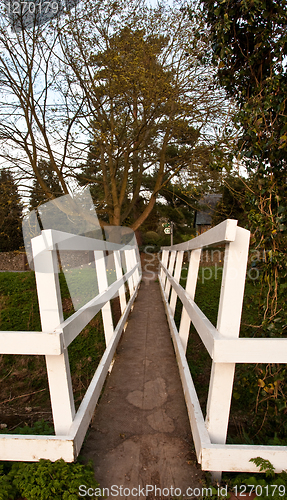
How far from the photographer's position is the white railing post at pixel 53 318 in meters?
1.49

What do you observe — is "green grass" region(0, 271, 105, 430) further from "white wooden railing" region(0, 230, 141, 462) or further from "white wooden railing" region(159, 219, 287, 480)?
"white wooden railing" region(159, 219, 287, 480)

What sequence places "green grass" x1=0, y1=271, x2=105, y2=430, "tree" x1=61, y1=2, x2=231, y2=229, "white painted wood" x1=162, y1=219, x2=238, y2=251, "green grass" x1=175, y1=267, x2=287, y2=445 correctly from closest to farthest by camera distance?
"white painted wood" x1=162, y1=219, x2=238, y2=251
"green grass" x1=175, y1=267, x2=287, y2=445
"green grass" x1=0, y1=271, x2=105, y2=430
"tree" x1=61, y1=2, x2=231, y2=229

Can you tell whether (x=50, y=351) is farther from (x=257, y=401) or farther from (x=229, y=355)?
(x=257, y=401)

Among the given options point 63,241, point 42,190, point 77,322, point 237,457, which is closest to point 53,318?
point 77,322

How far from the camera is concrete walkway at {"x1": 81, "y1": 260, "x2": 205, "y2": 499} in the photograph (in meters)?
1.63

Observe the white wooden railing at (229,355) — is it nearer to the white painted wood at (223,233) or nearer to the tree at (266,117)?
the white painted wood at (223,233)

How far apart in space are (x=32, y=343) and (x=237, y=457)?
1.14m

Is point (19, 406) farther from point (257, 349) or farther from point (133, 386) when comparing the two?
point (257, 349)

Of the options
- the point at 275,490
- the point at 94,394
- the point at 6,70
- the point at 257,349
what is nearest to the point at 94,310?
the point at 94,394

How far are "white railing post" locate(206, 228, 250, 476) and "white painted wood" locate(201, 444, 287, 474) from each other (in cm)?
8

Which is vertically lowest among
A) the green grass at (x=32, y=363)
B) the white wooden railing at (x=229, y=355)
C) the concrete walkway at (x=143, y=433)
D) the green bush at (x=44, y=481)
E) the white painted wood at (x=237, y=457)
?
the green grass at (x=32, y=363)

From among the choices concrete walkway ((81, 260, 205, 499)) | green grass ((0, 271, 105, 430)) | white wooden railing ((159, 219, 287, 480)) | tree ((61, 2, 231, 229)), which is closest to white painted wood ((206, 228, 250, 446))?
white wooden railing ((159, 219, 287, 480))

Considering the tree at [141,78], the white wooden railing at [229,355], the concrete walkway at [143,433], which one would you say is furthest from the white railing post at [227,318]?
the tree at [141,78]

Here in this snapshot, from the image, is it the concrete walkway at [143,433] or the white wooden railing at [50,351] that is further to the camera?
the concrete walkway at [143,433]
